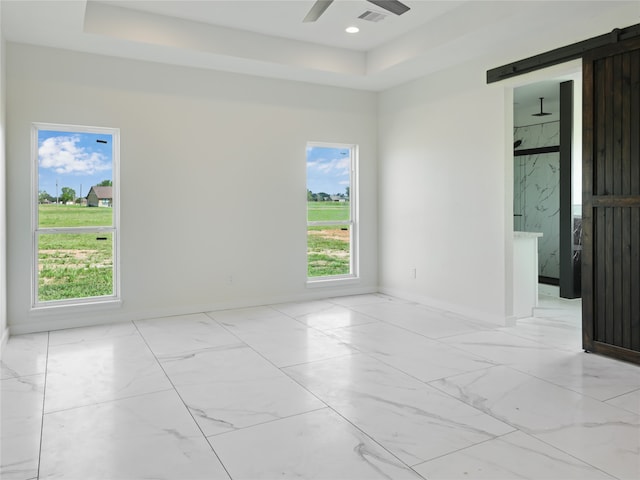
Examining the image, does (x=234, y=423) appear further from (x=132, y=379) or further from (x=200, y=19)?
(x=200, y=19)

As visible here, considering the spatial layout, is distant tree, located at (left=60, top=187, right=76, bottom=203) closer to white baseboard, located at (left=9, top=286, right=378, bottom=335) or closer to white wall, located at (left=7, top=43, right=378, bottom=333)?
white wall, located at (left=7, top=43, right=378, bottom=333)

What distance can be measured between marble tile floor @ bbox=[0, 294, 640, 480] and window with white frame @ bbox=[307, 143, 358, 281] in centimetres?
173

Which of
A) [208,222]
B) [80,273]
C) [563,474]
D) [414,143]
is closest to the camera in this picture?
[563,474]

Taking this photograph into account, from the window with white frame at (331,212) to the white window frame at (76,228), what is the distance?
231 centimetres

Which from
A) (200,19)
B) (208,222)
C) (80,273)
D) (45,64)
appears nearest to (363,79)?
(200,19)

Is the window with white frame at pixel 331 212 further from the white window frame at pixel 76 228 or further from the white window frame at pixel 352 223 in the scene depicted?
the white window frame at pixel 76 228

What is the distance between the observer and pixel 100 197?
5.09 meters

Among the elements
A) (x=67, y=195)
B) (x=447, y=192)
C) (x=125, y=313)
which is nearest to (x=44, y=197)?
(x=67, y=195)

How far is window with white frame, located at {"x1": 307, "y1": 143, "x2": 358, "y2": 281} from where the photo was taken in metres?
6.31

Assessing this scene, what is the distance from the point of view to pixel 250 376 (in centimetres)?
343

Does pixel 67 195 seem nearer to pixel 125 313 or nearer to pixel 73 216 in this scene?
pixel 73 216

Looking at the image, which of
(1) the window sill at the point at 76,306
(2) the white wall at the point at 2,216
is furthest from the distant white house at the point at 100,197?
(1) the window sill at the point at 76,306

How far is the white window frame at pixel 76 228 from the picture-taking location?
472 centimetres

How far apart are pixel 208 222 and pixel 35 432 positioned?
10.5 feet
